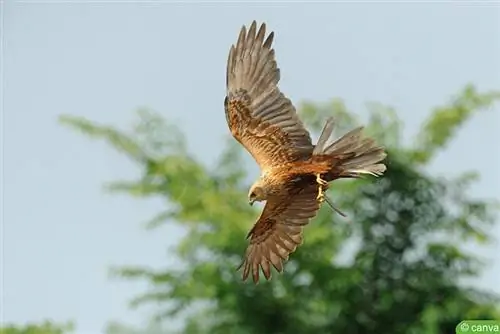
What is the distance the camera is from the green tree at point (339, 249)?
222cm

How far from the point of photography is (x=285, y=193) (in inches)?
44.1

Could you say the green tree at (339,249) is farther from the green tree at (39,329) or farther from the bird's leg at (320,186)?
the bird's leg at (320,186)

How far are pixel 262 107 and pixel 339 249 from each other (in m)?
1.21

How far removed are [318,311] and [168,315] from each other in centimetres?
31

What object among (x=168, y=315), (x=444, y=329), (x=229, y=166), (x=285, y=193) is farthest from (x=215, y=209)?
(x=285, y=193)

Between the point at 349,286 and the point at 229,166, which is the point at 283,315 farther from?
the point at 229,166

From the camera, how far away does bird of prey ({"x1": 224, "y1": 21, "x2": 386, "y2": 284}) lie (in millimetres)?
1074

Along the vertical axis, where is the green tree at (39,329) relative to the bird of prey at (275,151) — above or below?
above

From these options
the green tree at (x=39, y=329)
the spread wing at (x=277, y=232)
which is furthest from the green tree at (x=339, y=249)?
the spread wing at (x=277, y=232)

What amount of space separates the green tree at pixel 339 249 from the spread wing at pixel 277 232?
1051mm
